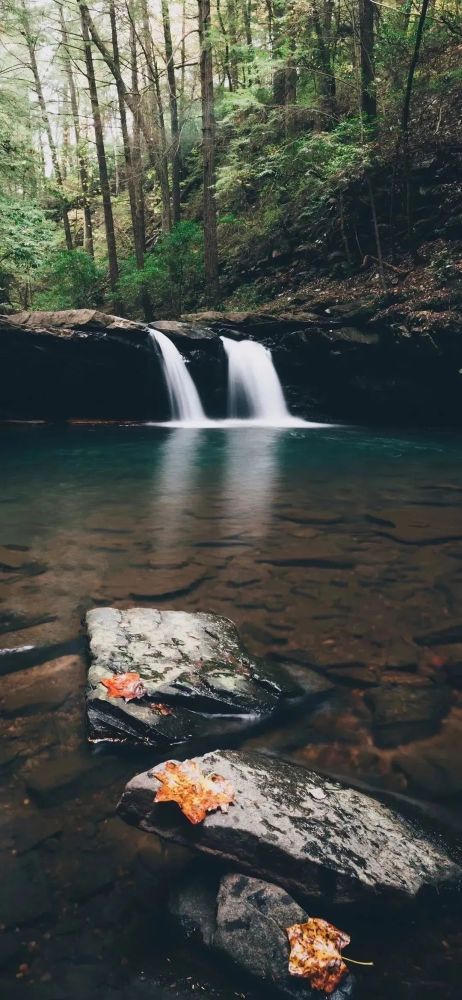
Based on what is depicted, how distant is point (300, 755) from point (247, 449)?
896 cm

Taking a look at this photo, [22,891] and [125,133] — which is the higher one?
[125,133]

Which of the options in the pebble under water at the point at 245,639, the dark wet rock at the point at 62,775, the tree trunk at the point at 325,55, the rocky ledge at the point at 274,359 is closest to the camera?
the pebble under water at the point at 245,639

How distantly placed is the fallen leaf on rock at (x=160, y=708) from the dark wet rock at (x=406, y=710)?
1.05 meters

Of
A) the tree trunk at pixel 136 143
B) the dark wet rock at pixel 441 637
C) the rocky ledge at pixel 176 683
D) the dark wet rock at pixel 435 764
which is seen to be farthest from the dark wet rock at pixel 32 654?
the tree trunk at pixel 136 143

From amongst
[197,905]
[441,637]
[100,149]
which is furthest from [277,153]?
[197,905]

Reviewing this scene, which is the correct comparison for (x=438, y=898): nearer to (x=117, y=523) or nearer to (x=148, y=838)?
(x=148, y=838)

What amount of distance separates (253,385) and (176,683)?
487 inches

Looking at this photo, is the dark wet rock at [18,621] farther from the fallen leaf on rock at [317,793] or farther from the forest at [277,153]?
the forest at [277,153]

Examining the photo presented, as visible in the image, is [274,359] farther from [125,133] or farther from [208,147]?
[125,133]

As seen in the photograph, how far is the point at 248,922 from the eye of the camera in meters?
1.71

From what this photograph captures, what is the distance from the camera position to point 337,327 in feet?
42.2

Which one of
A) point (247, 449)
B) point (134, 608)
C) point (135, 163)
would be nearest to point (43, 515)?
point (134, 608)

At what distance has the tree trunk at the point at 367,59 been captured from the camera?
12867 millimetres

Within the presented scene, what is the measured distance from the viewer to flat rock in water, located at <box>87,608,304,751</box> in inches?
104
